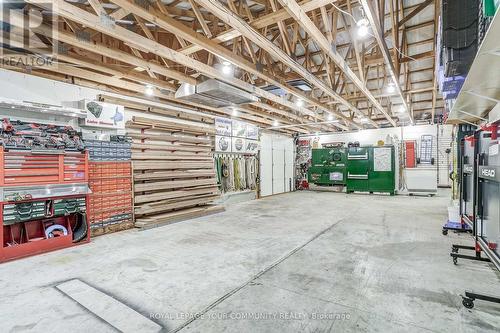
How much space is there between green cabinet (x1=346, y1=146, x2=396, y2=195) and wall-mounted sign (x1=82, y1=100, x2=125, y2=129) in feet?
30.2

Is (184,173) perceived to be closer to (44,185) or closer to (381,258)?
(44,185)

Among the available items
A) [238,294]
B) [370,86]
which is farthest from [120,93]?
[370,86]

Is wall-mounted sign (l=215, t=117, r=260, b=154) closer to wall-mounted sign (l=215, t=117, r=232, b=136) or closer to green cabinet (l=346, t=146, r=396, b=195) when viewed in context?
wall-mounted sign (l=215, t=117, r=232, b=136)

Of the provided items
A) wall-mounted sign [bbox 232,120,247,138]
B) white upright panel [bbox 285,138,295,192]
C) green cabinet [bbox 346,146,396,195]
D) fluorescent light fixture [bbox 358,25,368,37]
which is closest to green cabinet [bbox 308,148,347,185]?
green cabinet [bbox 346,146,396,195]

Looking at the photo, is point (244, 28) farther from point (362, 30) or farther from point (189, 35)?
point (362, 30)

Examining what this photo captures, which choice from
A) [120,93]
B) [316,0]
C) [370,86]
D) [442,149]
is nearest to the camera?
[316,0]

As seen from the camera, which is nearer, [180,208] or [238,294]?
[238,294]

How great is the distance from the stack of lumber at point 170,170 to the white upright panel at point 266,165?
3591 millimetres

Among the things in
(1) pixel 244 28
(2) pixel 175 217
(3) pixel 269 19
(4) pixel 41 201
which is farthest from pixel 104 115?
(3) pixel 269 19

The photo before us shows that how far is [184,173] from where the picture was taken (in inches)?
246

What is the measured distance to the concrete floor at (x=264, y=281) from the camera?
1998 mm

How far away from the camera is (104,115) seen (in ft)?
16.4

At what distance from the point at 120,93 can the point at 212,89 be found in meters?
2.58

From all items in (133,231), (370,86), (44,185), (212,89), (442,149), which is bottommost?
(133,231)
